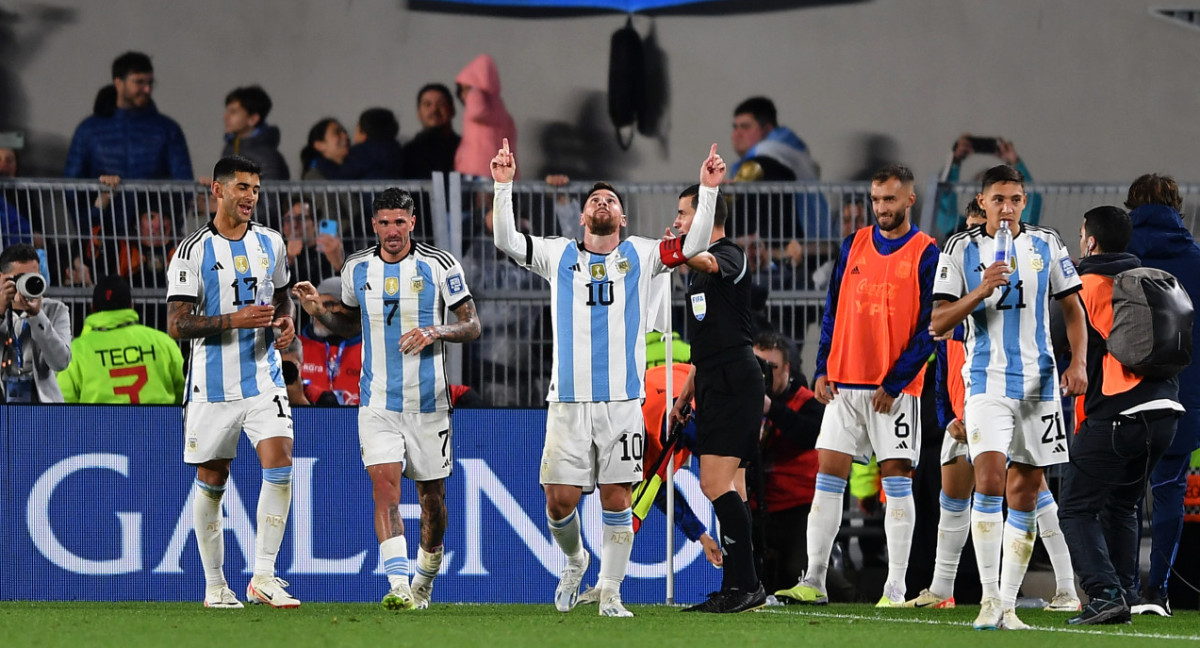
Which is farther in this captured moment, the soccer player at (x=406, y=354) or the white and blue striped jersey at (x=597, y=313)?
the soccer player at (x=406, y=354)

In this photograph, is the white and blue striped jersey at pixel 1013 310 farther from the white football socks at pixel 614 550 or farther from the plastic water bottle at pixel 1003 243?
the white football socks at pixel 614 550

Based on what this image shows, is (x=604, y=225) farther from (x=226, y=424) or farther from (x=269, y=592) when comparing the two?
(x=269, y=592)

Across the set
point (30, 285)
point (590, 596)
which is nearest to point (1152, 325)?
point (590, 596)

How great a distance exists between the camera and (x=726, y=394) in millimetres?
7719

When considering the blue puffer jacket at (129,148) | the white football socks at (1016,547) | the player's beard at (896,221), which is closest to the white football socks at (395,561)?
the white football socks at (1016,547)

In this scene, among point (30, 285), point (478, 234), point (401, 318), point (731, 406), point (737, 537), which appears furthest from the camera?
point (478, 234)

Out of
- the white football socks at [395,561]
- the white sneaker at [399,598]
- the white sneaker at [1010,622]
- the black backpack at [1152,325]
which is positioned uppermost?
the black backpack at [1152,325]

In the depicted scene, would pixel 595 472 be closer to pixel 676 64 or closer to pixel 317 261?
pixel 317 261

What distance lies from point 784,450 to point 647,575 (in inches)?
46.6

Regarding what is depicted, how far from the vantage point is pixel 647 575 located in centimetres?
922

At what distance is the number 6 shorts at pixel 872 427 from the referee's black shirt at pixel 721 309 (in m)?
0.65

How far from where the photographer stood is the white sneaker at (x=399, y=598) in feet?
24.6

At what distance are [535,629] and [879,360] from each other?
2.40 m

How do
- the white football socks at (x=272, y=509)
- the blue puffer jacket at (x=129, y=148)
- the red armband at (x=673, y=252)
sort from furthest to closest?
the blue puffer jacket at (x=129, y=148) → the white football socks at (x=272, y=509) → the red armband at (x=673, y=252)
